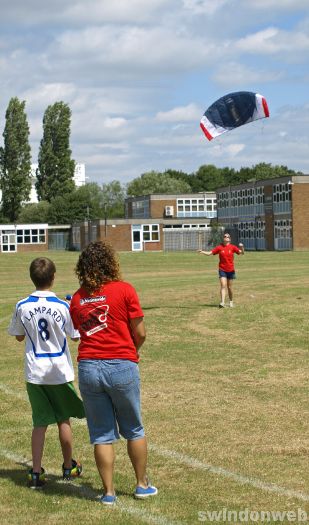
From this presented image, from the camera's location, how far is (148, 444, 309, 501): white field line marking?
271 inches

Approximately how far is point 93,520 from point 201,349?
391 inches

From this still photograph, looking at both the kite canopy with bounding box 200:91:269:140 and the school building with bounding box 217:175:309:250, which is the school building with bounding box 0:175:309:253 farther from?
the kite canopy with bounding box 200:91:269:140

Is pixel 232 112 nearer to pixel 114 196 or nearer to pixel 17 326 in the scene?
pixel 17 326

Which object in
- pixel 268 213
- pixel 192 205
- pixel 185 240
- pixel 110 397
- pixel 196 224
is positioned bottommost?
pixel 185 240

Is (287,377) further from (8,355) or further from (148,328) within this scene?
(148,328)

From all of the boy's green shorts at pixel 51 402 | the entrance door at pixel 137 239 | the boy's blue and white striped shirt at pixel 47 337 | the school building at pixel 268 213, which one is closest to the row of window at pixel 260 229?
the school building at pixel 268 213

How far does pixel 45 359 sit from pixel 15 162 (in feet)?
343

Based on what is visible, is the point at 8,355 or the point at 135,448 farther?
the point at 8,355

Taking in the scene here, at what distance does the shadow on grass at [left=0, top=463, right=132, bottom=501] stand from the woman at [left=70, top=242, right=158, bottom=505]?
0.34m

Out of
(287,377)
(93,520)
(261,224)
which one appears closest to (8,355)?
(287,377)

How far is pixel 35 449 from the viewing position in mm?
7496

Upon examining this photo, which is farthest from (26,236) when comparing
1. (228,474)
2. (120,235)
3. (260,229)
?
(228,474)

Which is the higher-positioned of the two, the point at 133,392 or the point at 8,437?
the point at 133,392

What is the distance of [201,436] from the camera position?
9102mm
